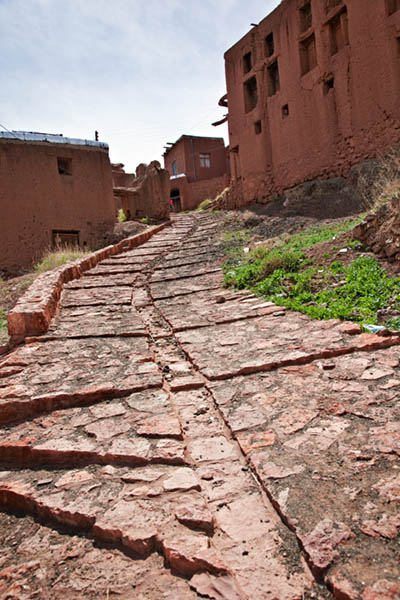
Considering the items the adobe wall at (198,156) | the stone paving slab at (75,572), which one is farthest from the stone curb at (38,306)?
the adobe wall at (198,156)

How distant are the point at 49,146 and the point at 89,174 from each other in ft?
5.43

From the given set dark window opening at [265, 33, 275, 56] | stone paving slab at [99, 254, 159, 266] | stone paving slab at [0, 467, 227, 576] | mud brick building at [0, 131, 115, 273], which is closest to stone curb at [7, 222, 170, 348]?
stone paving slab at [99, 254, 159, 266]

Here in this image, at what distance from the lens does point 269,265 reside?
6250mm

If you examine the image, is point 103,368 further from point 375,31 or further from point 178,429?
point 375,31

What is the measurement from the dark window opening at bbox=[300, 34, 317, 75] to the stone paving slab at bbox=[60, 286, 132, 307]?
11.0 m

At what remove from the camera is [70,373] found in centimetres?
331

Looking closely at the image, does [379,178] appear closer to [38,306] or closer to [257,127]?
[257,127]

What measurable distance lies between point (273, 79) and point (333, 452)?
16060 mm

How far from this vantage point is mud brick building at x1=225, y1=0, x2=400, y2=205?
10.2 m

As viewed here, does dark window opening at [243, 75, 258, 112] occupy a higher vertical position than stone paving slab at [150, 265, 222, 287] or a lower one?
higher

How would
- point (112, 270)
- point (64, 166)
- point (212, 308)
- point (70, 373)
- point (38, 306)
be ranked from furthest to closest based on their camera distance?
1. point (64, 166)
2. point (112, 270)
3. point (212, 308)
4. point (38, 306)
5. point (70, 373)

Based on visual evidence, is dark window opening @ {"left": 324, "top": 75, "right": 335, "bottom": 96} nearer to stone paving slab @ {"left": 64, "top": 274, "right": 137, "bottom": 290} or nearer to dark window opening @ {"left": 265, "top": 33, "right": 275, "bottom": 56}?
dark window opening @ {"left": 265, "top": 33, "right": 275, "bottom": 56}

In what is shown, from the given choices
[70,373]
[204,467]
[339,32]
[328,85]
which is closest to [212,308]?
[70,373]

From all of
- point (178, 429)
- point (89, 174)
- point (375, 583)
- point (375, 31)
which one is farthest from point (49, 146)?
point (375, 583)
